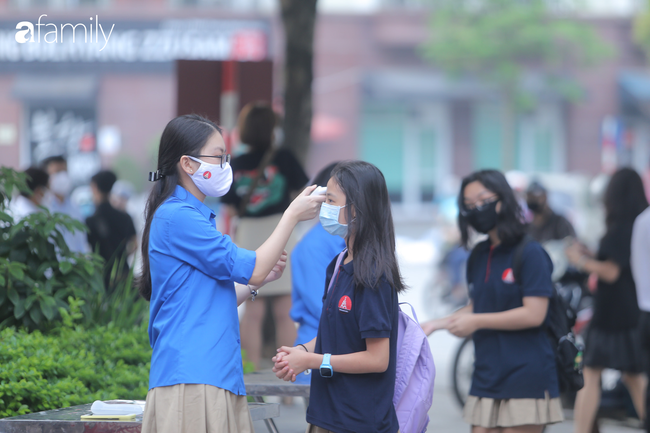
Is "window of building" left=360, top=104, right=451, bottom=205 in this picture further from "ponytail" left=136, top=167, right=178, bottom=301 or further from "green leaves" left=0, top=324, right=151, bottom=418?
"ponytail" left=136, top=167, right=178, bottom=301

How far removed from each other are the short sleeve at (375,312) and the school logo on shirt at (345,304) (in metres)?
0.03

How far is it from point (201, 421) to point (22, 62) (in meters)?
24.3

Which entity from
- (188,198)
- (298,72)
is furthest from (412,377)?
(298,72)

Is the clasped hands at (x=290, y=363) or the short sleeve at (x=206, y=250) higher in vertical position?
the short sleeve at (x=206, y=250)

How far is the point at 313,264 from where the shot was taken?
13.0 feet

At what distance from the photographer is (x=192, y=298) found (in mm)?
2654

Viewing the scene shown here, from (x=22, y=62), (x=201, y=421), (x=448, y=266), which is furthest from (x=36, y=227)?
(x=22, y=62)

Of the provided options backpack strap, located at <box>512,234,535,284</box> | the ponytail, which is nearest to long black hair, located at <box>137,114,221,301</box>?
the ponytail

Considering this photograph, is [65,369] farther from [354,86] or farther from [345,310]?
[354,86]

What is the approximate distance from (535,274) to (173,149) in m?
1.84

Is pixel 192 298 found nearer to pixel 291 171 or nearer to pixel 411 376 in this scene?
pixel 411 376

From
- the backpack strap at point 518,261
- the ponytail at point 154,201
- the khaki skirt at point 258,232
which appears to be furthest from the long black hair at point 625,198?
the ponytail at point 154,201

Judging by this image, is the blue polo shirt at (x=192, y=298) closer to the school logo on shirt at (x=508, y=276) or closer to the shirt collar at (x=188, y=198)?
the shirt collar at (x=188, y=198)

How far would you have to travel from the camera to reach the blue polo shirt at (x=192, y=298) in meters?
2.62
